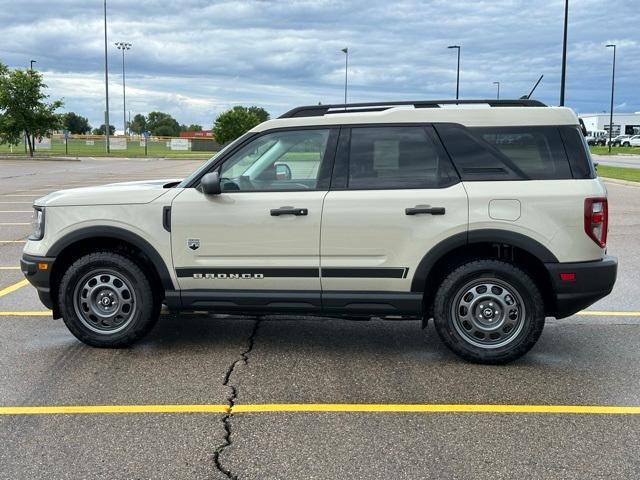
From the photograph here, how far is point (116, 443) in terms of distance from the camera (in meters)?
3.68

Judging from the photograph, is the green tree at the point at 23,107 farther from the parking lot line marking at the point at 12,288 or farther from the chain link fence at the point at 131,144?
the parking lot line marking at the point at 12,288

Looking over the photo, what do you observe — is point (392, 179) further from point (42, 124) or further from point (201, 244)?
point (42, 124)

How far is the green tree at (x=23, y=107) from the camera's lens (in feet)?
145

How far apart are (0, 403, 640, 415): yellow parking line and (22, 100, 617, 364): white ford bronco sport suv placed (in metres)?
0.79

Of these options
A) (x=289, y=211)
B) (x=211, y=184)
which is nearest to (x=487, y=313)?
(x=289, y=211)

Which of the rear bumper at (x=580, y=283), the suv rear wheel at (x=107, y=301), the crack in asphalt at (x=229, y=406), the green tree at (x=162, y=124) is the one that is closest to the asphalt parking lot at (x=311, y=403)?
the crack in asphalt at (x=229, y=406)

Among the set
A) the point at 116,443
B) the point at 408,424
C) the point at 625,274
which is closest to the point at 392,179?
the point at 408,424

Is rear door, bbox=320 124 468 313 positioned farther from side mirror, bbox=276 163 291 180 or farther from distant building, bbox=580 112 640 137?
distant building, bbox=580 112 640 137

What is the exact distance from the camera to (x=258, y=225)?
4.98 metres

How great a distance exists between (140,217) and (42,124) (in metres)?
44.2

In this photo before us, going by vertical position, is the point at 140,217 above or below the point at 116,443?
above

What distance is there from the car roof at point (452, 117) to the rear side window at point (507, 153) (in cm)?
6

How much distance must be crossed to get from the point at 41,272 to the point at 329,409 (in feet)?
8.54

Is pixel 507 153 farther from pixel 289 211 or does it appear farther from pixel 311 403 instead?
pixel 311 403
